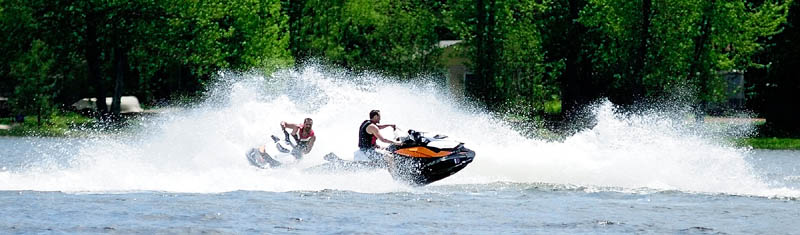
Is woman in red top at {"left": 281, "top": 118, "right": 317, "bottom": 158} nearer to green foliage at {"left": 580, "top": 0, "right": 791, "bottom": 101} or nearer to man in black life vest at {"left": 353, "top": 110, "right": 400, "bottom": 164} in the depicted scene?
man in black life vest at {"left": 353, "top": 110, "right": 400, "bottom": 164}

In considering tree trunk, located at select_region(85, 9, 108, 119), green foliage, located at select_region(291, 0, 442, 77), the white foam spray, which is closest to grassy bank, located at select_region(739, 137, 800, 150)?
green foliage, located at select_region(291, 0, 442, 77)

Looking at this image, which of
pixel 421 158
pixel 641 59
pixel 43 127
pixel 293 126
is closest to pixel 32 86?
pixel 43 127

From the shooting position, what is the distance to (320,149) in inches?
1129

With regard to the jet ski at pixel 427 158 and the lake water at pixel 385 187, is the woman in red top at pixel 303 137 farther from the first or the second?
the jet ski at pixel 427 158

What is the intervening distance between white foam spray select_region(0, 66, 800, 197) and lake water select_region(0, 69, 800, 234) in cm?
4

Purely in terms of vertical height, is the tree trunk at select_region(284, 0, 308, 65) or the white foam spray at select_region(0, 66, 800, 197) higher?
the tree trunk at select_region(284, 0, 308, 65)

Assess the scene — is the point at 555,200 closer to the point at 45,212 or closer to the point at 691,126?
A: the point at 45,212

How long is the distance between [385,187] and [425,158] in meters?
0.91

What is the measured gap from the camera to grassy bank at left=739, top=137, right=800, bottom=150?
48125 mm

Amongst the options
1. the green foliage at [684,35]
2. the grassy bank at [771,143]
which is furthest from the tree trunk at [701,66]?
the grassy bank at [771,143]

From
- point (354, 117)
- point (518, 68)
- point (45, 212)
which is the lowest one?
point (45, 212)

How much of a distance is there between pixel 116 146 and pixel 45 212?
1326cm

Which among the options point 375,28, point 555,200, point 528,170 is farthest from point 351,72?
point 555,200

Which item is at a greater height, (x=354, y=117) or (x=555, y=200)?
(x=354, y=117)
